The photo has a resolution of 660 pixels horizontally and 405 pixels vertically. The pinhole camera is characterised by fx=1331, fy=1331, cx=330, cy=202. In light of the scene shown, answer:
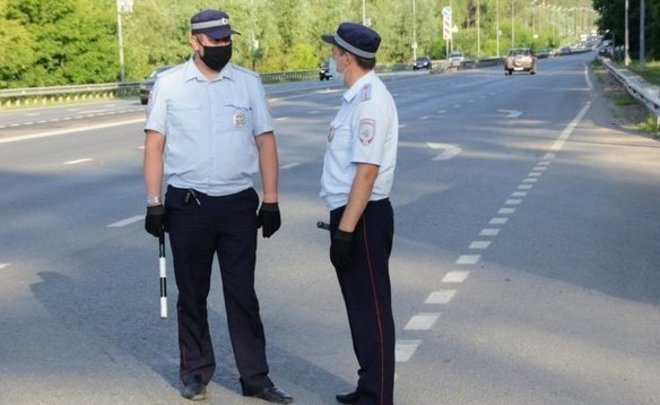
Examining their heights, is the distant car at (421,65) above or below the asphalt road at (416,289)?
below

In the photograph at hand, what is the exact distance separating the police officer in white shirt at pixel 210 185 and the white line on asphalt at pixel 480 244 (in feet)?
17.2

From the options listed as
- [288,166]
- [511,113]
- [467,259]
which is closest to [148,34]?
[511,113]

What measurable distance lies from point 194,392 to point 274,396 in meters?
0.40

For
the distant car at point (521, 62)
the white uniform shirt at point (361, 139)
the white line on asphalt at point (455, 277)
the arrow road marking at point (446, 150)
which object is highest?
the white uniform shirt at point (361, 139)

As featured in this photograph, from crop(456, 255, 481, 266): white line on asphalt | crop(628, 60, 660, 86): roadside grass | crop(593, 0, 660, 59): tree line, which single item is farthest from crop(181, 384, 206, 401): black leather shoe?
crop(593, 0, 660, 59): tree line

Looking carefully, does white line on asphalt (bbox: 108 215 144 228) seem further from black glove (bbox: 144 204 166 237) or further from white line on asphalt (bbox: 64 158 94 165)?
white line on asphalt (bbox: 64 158 94 165)

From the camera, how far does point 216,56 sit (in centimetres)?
636

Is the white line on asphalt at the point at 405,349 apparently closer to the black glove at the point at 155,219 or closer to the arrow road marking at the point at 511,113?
the black glove at the point at 155,219

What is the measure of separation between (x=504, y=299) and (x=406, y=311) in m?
0.80

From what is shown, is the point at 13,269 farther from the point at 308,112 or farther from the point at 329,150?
the point at 308,112

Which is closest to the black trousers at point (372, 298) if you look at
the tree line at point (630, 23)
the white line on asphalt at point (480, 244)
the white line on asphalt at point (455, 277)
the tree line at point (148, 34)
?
the white line on asphalt at point (455, 277)

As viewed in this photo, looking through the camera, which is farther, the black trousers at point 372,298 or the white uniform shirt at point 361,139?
the black trousers at point 372,298

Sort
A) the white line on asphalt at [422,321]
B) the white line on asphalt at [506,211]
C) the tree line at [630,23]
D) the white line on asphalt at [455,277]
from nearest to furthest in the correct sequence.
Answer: the white line on asphalt at [422,321] → the white line on asphalt at [455,277] → the white line on asphalt at [506,211] → the tree line at [630,23]

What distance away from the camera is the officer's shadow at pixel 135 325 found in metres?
7.05
